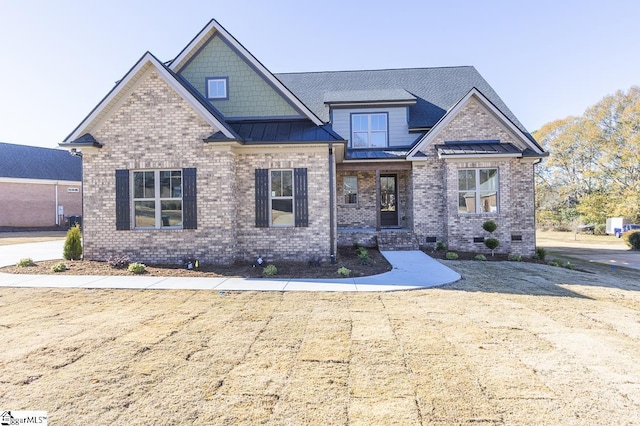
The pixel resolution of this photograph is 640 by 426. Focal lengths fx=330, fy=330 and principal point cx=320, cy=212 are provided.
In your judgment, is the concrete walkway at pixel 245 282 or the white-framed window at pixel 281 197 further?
the white-framed window at pixel 281 197

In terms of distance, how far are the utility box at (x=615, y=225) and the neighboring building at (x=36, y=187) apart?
45.1 m

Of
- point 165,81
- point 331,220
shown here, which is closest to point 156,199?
point 165,81

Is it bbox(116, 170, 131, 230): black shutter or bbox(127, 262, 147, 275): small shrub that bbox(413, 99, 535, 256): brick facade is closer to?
bbox(127, 262, 147, 275): small shrub

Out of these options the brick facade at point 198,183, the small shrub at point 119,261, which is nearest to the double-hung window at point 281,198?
the brick facade at point 198,183

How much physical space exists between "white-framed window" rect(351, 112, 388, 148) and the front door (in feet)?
6.24

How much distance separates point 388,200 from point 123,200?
37.2 ft

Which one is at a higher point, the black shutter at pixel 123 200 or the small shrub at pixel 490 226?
the black shutter at pixel 123 200

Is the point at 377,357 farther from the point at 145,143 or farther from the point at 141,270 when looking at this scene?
the point at 145,143

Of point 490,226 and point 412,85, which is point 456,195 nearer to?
point 490,226

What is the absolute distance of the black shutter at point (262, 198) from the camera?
10258mm

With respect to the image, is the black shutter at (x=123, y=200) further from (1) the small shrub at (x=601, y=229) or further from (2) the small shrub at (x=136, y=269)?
(1) the small shrub at (x=601, y=229)

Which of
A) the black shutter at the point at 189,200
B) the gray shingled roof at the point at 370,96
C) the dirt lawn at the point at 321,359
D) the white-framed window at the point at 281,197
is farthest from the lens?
the gray shingled roof at the point at 370,96

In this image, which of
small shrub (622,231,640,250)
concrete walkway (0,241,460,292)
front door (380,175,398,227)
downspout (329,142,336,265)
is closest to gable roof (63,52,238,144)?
downspout (329,142,336,265)

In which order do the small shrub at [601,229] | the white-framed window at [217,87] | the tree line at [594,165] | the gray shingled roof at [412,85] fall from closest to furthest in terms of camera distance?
1. the white-framed window at [217,87]
2. the gray shingled roof at [412,85]
3. the tree line at [594,165]
4. the small shrub at [601,229]
